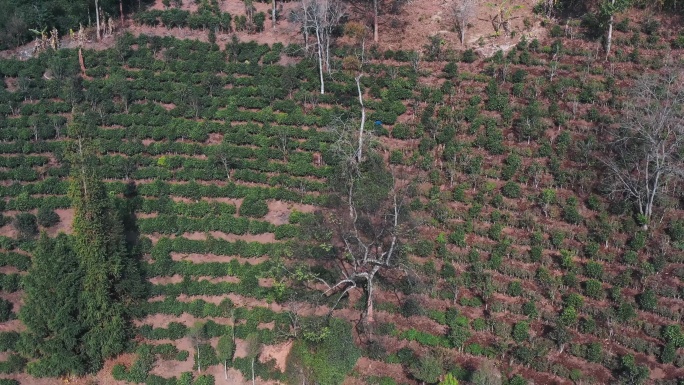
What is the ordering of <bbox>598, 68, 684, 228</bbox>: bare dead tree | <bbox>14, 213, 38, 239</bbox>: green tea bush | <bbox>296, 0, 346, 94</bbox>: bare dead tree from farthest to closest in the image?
1. <bbox>296, 0, 346, 94</bbox>: bare dead tree
2. <bbox>14, 213, 38, 239</bbox>: green tea bush
3. <bbox>598, 68, 684, 228</bbox>: bare dead tree

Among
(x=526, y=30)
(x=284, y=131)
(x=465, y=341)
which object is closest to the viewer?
(x=465, y=341)

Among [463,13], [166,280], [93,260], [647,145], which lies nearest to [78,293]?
[93,260]

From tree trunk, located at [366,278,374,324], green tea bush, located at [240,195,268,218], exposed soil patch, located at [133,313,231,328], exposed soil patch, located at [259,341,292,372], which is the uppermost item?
green tea bush, located at [240,195,268,218]

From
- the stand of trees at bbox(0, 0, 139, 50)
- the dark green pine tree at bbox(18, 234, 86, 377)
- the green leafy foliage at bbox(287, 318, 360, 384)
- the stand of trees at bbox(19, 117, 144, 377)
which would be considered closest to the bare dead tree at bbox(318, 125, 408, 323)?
the green leafy foliage at bbox(287, 318, 360, 384)

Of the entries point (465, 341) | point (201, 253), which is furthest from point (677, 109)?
point (201, 253)

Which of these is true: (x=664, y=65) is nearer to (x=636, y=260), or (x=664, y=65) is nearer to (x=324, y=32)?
(x=636, y=260)

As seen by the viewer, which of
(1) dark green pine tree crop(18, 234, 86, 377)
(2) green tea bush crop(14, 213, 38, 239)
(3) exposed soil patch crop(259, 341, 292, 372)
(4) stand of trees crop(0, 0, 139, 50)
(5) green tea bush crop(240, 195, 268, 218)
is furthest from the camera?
(4) stand of trees crop(0, 0, 139, 50)

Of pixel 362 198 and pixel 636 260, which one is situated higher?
pixel 362 198

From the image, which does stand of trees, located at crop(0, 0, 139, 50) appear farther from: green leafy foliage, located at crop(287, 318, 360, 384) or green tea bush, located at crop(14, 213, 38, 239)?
green leafy foliage, located at crop(287, 318, 360, 384)
